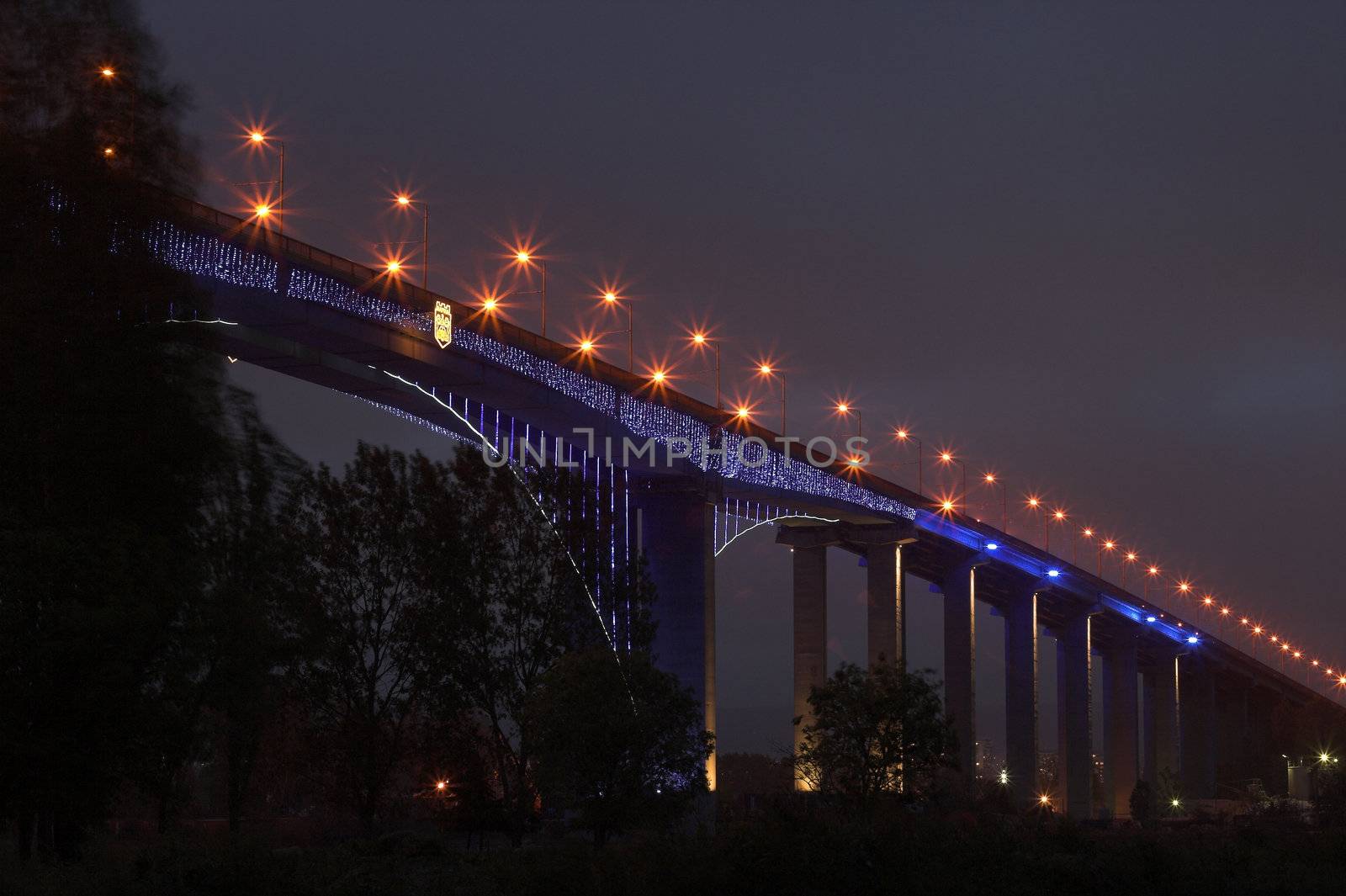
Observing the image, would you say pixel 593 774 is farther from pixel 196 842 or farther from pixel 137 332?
pixel 137 332

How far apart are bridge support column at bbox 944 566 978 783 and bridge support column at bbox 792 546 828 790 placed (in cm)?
1213

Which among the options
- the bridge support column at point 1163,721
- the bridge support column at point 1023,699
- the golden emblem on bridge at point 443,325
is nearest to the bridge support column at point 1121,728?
the bridge support column at point 1163,721

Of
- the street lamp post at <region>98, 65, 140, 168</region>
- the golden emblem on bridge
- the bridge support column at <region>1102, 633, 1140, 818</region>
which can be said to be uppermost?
the golden emblem on bridge

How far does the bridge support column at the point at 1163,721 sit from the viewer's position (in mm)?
141250

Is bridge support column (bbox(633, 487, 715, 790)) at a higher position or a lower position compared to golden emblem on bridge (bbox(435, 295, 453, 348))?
lower

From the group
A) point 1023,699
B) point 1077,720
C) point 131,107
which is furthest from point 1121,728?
point 131,107

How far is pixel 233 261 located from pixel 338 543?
1141cm

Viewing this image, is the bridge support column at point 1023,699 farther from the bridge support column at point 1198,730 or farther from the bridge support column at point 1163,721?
the bridge support column at point 1198,730

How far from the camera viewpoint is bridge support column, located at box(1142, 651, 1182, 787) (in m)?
141

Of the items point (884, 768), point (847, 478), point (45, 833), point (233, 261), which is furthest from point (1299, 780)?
point (45, 833)

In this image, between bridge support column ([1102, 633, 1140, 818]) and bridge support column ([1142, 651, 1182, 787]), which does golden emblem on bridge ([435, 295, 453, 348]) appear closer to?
bridge support column ([1102, 633, 1140, 818])

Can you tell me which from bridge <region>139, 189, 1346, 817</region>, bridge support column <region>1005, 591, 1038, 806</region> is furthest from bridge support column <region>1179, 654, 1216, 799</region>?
bridge support column <region>1005, 591, 1038, 806</region>

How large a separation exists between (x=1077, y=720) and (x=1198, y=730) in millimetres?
49197

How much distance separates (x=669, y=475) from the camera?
199 ft
